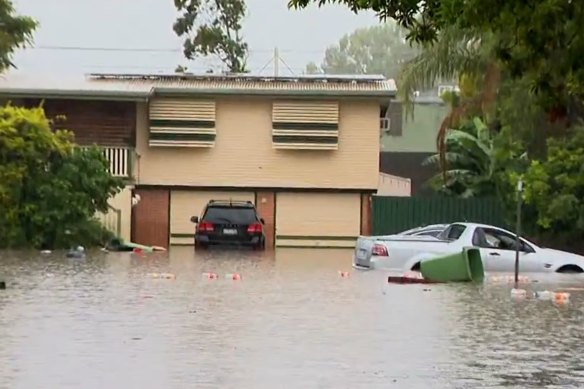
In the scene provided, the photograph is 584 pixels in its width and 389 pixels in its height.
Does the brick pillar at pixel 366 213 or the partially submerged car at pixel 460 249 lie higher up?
the brick pillar at pixel 366 213

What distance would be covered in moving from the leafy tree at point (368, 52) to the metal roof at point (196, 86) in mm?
86136

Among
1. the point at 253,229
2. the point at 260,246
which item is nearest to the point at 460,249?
the point at 253,229

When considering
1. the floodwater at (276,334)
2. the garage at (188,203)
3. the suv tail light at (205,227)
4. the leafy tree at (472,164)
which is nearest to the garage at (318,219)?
the garage at (188,203)

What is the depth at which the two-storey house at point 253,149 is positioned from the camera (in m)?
46.7

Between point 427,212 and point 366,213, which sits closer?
point 427,212

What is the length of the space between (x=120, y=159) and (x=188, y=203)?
276 centimetres

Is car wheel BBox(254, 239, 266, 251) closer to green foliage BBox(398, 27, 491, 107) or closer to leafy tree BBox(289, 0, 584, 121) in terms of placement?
green foliage BBox(398, 27, 491, 107)

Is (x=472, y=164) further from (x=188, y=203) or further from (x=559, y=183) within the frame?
(x=559, y=183)

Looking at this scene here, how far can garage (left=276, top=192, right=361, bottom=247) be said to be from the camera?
46688 millimetres

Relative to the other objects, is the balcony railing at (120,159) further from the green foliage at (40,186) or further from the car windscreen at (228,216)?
the car windscreen at (228,216)

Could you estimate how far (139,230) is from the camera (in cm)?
4634

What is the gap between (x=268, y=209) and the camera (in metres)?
46.8

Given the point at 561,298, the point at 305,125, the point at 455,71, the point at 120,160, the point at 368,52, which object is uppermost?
the point at 368,52

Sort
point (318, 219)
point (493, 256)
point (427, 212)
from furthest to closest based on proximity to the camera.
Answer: point (318, 219)
point (427, 212)
point (493, 256)
